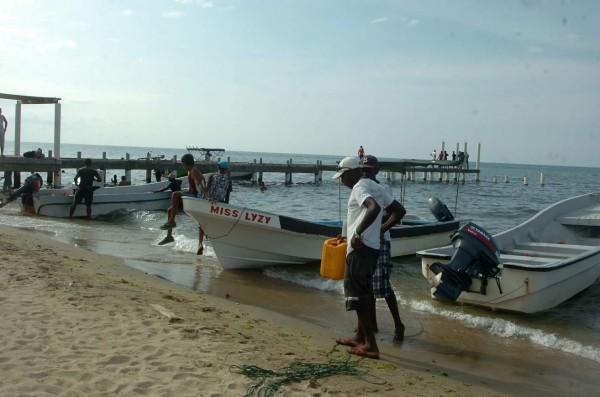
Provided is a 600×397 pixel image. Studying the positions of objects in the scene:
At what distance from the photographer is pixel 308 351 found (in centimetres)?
583

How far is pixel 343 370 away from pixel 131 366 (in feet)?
5.81

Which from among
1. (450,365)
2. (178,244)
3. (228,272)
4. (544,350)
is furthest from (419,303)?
(178,244)

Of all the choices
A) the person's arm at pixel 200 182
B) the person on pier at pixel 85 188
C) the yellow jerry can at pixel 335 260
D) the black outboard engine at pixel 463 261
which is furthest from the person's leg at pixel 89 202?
the yellow jerry can at pixel 335 260

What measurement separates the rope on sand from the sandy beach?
2 cm

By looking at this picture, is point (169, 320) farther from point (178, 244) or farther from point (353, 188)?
point (178, 244)

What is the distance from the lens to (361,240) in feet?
18.6

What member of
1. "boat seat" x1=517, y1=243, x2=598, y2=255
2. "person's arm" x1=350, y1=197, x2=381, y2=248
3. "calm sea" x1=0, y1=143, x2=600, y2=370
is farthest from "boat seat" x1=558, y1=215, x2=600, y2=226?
"person's arm" x1=350, y1=197, x2=381, y2=248

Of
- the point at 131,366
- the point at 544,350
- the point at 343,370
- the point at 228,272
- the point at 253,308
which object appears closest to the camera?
the point at 131,366

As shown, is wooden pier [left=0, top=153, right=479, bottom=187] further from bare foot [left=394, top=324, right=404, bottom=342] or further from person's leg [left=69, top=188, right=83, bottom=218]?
bare foot [left=394, top=324, right=404, bottom=342]

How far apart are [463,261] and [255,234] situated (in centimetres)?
447

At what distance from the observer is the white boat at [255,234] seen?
10781 mm

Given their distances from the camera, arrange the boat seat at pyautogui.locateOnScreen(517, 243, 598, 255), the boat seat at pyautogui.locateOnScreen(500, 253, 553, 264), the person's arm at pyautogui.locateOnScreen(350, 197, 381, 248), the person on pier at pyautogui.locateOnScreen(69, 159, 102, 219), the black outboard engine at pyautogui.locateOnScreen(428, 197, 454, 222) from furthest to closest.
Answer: the person on pier at pyautogui.locateOnScreen(69, 159, 102, 219)
the black outboard engine at pyautogui.locateOnScreen(428, 197, 454, 222)
the boat seat at pyautogui.locateOnScreen(517, 243, 598, 255)
the boat seat at pyautogui.locateOnScreen(500, 253, 553, 264)
the person's arm at pyautogui.locateOnScreen(350, 197, 381, 248)

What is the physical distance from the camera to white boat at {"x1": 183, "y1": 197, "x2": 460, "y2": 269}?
1078 centimetres

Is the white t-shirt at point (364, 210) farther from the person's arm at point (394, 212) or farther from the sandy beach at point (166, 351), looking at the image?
the sandy beach at point (166, 351)
